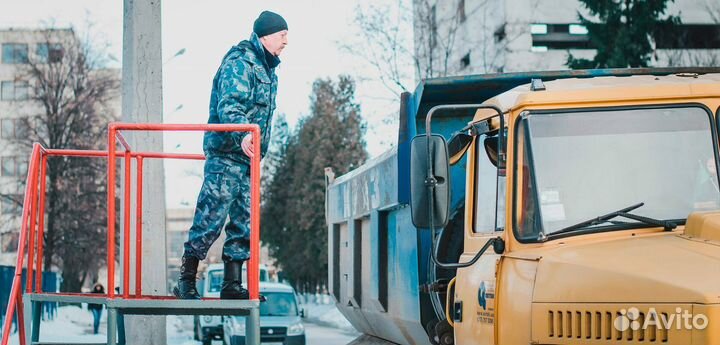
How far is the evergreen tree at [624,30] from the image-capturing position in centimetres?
3631

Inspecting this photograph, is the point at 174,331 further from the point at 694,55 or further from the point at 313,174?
the point at 313,174

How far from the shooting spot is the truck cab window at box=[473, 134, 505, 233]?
19.7 ft

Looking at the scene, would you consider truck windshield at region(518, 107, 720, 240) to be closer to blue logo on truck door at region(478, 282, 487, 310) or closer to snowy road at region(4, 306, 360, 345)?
blue logo on truck door at region(478, 282, 487, 310)

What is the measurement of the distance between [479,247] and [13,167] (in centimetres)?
8210

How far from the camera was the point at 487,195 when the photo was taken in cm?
627

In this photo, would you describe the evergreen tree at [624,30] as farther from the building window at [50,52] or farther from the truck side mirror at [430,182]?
the truck side mirror at [430,182]

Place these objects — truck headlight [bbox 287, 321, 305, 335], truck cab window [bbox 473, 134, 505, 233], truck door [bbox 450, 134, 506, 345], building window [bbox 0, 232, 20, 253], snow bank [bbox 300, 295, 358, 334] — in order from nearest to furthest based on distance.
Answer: truck door [bbox 450, 134, 506, 345]
truck cab window [bbox 473, 134, 505, 233]
truck headlight [bbox 287, 321, 305, 335]
snow bank [bbox 300, 295, 358, 334]
building window [bbox 0, 232, 20, 253]

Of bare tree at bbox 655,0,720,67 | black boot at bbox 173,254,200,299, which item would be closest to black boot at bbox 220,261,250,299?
black boot at bbox 173,254,200,299

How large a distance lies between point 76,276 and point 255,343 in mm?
56727

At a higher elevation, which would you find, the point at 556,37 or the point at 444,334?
the point at 556,37

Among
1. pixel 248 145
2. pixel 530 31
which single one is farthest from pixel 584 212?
pixel 530 31

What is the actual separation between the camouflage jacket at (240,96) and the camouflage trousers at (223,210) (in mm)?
80

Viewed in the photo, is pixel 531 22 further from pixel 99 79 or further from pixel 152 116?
pixel 152 116

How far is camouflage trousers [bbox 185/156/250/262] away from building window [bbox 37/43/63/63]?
47.0m
